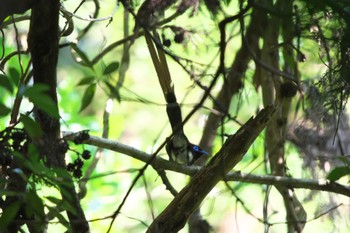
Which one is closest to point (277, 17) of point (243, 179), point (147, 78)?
point (243, 179)

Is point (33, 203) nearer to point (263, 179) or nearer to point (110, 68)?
point (110, 68)

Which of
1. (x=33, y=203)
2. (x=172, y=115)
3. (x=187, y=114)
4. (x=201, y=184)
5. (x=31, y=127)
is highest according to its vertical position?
(x=172, y=115)

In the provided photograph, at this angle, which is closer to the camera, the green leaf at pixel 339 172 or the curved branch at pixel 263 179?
the green leaf at pixel 339 172

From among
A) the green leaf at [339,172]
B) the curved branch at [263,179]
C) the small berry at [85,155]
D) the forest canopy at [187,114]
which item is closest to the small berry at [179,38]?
the forest canopy at [187,114]

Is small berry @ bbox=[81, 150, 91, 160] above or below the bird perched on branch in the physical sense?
below

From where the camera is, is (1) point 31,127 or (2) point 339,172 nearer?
(1) point 31,127

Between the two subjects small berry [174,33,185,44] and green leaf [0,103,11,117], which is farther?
small berry [174,33,185,44]

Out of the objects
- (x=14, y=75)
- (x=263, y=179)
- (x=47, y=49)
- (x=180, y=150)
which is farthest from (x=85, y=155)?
(x=180, y=150)

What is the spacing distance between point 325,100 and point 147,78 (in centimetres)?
425

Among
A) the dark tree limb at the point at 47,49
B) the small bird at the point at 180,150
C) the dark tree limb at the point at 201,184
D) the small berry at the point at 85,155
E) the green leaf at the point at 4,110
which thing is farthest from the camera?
the small bird at the point at 180,150

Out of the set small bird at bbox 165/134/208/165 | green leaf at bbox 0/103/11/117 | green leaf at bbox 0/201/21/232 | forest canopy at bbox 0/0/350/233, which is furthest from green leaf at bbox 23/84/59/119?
small bird at bbox 165/134/208/165

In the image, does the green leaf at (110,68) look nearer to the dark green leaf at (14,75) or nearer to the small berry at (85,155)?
the dark green leaf at (14,75)

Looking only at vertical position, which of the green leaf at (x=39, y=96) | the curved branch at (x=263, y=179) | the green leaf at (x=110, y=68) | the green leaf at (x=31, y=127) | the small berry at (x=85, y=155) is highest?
the curved branch at (x=263, y=179)

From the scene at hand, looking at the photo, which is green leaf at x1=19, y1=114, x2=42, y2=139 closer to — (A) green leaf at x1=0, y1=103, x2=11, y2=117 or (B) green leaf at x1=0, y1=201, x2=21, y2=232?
(A) green leaf at x1=0, y1=103, x2=11, y2=117
